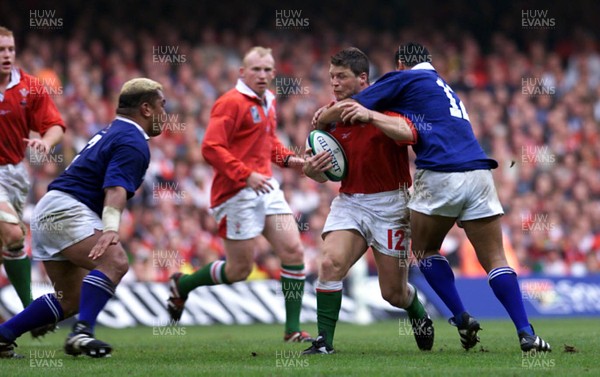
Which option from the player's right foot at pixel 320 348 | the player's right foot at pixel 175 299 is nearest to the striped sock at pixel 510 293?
the player's right foot at pixel 320 348

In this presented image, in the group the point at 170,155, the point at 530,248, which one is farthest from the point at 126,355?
the point at 530,248

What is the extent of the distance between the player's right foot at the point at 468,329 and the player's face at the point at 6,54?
4613 millimetres

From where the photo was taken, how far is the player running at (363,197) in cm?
786

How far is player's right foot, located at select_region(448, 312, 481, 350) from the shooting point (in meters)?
7.87

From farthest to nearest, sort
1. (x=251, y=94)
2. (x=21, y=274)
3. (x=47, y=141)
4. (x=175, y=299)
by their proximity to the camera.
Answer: (x=175, y=299) → (x=251, y=94) → (x=21, y=274) → (x=47, y=141)

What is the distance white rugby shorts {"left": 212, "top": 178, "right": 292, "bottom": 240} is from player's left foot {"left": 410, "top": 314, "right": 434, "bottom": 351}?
7.52 feet

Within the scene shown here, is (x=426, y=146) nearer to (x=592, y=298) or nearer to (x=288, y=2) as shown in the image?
(x=592, y=298)

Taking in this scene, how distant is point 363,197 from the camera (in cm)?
803

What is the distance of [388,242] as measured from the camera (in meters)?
7.95

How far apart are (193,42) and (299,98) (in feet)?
9.72

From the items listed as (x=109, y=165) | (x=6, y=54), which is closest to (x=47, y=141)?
(x=6, y=54)

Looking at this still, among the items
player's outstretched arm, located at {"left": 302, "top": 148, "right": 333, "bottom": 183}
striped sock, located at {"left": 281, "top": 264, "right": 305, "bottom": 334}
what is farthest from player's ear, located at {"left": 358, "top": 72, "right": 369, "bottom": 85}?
striped sock, located at {"left": 281, "top": 264, "right": 305, "bottom": 334}

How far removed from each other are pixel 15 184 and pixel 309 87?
465 inches

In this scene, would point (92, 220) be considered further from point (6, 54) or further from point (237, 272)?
point (237, 272)
